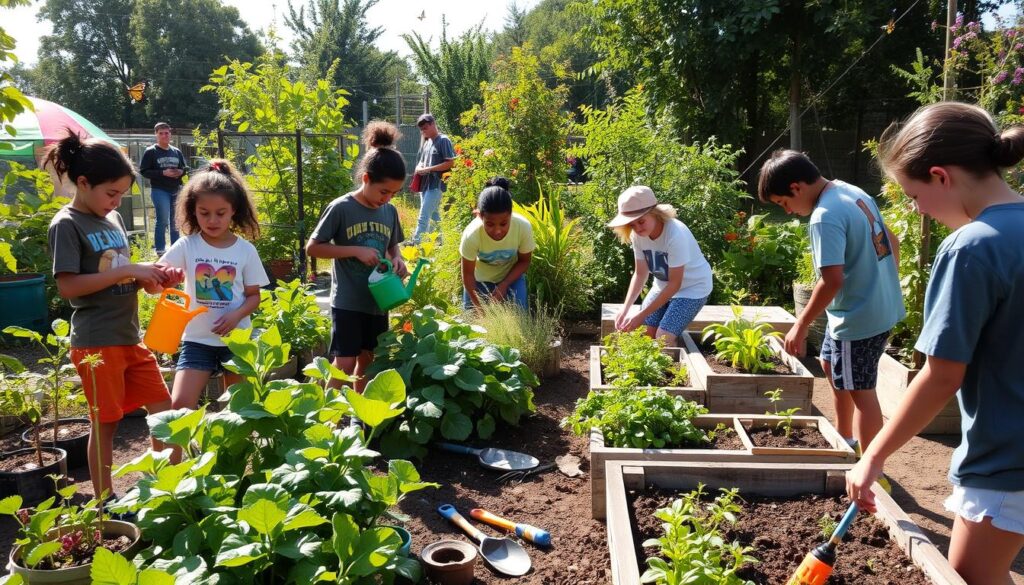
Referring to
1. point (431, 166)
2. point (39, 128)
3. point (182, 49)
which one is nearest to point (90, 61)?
point (182, 49)

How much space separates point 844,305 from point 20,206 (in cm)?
743

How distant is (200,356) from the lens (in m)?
3.29

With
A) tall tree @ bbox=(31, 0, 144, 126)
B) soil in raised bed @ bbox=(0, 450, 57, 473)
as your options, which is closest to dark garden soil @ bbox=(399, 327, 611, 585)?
soil in raised bed @ bbox=(0, 450, 57, 473)

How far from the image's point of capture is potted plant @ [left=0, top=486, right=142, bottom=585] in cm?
207

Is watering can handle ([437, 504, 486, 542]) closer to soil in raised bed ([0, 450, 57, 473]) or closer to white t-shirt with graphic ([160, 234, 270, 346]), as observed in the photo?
white t-shirt with graphic ([160, 234, 270, 346])

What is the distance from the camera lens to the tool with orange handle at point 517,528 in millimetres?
2836

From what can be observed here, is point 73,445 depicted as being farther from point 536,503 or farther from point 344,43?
point 344,43

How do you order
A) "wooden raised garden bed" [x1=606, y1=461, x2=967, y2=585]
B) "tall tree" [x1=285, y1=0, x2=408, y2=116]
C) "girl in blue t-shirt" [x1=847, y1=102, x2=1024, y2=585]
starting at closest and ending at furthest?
"girl in blue t-shirt" [x1=847, y1=102, x2=1024, y2=585], "wooden raised garden bed" [x1=606, y1=461, x2=967, y2=585], "tall tree" [x1=285, y1=0, x2=408, y2=116]

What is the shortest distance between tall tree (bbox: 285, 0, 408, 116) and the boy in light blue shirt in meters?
38.9

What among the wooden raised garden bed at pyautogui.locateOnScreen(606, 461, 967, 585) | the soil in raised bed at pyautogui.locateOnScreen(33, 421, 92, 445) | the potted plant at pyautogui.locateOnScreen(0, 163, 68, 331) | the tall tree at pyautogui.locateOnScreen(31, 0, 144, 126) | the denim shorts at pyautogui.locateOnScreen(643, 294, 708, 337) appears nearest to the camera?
the wooden raised garden bed at pyautogui.locateOnScreen(606, 461, 967, 585)

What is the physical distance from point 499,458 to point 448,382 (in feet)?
1.54

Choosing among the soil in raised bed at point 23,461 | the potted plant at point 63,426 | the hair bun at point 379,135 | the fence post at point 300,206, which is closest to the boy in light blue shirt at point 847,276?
the hair bun at point 379,135

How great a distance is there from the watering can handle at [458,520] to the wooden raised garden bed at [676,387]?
3.17ft

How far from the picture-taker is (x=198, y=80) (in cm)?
5291
